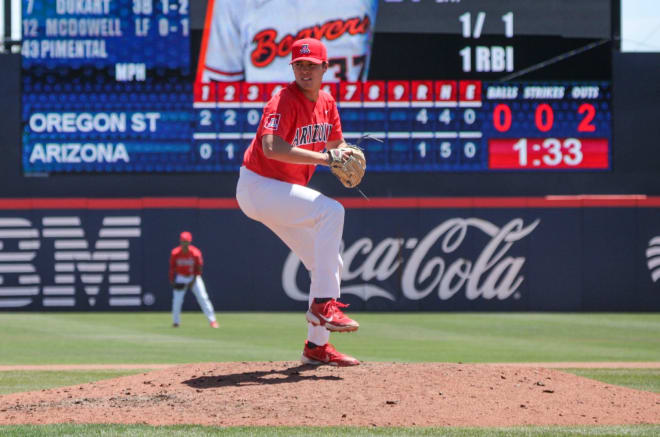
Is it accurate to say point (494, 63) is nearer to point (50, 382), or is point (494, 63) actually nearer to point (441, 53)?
point (441, 53)

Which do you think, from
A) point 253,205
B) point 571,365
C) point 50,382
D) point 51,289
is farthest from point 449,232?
point 253,205

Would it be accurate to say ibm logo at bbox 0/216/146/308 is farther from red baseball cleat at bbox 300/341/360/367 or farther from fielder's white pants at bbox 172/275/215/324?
red baseball cleat at bbox 300/341/360/367

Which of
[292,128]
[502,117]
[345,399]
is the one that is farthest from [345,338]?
[345,399]

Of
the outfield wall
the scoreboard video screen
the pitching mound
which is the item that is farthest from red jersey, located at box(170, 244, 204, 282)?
the pitching mound

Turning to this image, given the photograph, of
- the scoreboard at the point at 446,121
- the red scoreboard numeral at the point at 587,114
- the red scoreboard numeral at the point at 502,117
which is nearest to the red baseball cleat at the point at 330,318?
the scoreboard at the point at 446,121

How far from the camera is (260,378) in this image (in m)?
5.64

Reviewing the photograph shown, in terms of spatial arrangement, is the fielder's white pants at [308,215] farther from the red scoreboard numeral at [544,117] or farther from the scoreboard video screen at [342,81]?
the red scoreboard numeral at [544,117]

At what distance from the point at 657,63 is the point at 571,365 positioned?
9911 mm

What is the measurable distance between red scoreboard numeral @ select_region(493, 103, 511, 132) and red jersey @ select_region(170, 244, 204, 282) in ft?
16.9

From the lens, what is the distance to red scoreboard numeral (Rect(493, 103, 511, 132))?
15.7 m

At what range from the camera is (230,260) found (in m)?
17.6

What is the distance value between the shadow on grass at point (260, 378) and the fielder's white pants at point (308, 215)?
1.54ft

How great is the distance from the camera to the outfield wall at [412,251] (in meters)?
17.4

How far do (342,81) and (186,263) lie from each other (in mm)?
3722
